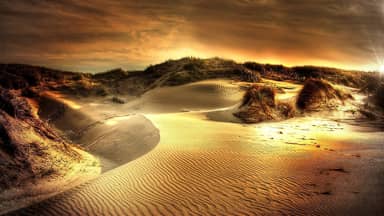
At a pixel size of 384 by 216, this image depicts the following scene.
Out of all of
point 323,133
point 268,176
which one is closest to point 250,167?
point 268,176

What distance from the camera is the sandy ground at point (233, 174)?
5.80 metres

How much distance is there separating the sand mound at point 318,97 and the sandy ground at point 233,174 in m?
3.93

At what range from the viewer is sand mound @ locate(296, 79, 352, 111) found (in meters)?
17.6

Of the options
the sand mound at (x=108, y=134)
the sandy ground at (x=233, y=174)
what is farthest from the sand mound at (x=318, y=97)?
the sand mound at (x=108, y=134)

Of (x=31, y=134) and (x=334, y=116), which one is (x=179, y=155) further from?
(x=334, y=116)

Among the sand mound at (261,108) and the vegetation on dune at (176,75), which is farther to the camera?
the vegetation on dune at (176,75)

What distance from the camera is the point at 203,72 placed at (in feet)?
108

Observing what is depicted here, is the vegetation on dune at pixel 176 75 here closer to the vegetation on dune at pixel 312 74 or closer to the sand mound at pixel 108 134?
the vegetation on dune at pixel 312 74

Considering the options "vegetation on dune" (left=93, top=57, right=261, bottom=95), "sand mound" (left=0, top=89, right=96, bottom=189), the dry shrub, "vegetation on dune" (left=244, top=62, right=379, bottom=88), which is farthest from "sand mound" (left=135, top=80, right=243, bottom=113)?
"sand mound" (left=0, top=89, right=96, bottom=189)

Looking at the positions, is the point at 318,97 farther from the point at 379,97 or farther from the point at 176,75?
the point at 176,75

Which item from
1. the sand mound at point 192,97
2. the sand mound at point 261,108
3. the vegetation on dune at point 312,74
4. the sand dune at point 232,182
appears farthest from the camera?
the vegetation on dune at point 312,74

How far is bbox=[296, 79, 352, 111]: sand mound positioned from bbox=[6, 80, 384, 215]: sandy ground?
3.93 meters

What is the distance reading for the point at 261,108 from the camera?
656 inches

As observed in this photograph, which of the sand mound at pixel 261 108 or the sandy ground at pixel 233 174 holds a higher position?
the sand mound at pixel 261 108
